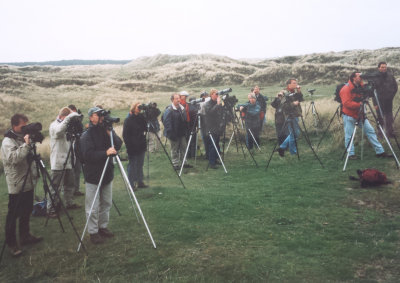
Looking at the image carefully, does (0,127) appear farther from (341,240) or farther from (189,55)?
(189,55)

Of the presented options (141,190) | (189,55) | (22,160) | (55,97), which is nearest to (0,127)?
(55,97)

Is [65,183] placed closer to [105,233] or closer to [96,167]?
[105,233]

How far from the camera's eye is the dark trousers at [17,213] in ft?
16.8

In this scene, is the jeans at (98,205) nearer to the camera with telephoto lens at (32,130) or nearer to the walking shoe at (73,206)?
the camera with telephoto lens at (32,130)

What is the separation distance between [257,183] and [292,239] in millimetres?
3359

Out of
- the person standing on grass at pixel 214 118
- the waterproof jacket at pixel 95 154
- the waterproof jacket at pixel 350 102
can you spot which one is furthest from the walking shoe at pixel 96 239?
the waterproof jacket at pixel 350 102

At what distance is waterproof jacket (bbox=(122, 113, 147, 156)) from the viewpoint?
7852 millimetres

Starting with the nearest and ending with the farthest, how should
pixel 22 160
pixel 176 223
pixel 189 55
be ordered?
pixel 22 160 < pixel 176 223 < pixel 189 55

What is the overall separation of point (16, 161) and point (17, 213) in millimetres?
878

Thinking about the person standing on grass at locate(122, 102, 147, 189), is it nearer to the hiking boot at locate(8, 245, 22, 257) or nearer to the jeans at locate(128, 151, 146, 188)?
the jeans at locate(128, 151, 146, 188)

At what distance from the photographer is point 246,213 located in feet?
20.2

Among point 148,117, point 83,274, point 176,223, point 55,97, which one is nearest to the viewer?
point 83,274

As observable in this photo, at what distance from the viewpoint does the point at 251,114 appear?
11.9 meters

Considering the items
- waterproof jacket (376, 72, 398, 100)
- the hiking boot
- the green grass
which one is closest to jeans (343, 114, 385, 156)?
the green grass
